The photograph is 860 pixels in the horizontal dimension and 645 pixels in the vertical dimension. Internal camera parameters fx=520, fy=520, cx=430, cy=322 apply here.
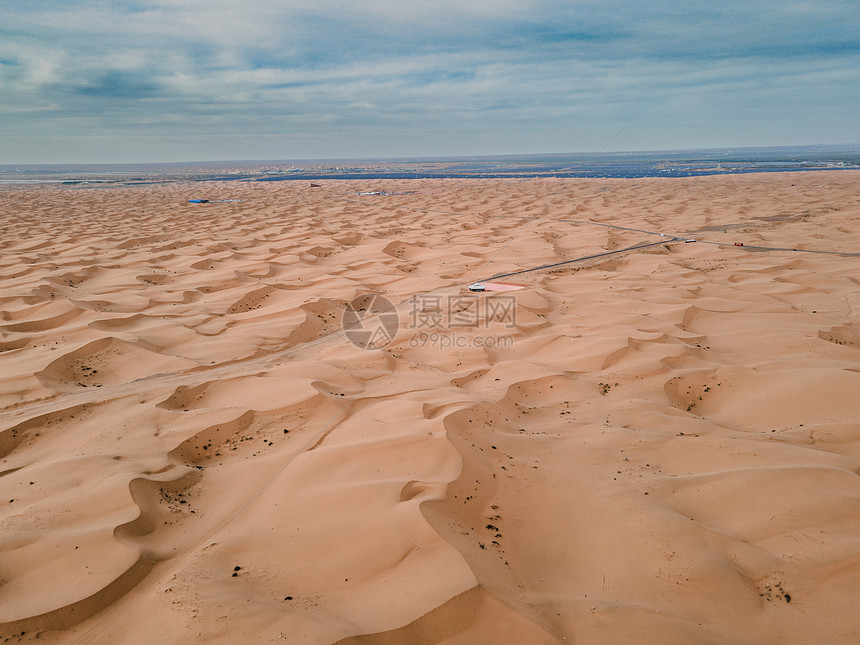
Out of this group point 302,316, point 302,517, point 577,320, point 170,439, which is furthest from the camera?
point 302,316

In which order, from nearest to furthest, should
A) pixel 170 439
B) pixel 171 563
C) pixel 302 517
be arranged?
1. pixel 171 563
2. pixel 302 517
3. pixel 170 439

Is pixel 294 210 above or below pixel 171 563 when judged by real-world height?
above

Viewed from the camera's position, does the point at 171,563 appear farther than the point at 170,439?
No

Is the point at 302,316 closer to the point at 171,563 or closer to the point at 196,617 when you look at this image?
the point at 171,563

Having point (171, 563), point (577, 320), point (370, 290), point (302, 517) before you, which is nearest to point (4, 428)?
point (171, 563)

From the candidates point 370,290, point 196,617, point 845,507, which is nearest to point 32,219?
point 370,290

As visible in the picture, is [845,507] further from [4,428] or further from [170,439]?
[4,428]
